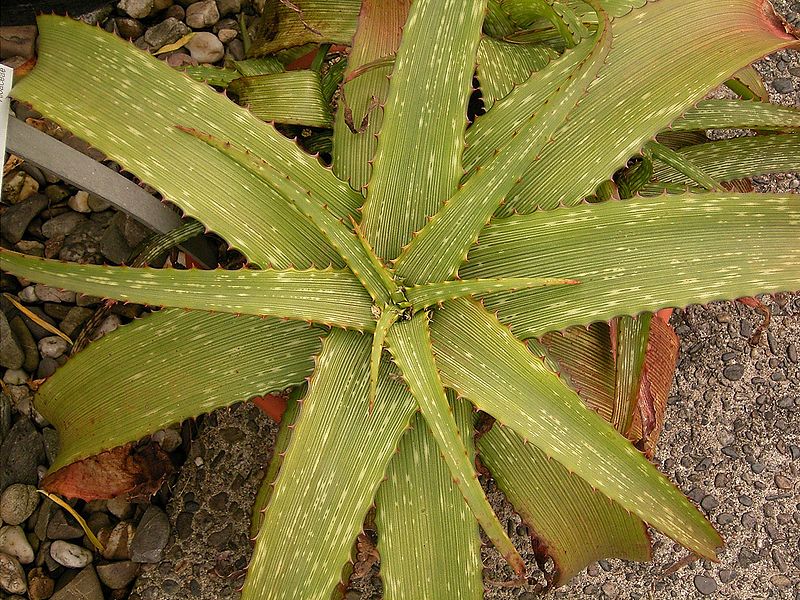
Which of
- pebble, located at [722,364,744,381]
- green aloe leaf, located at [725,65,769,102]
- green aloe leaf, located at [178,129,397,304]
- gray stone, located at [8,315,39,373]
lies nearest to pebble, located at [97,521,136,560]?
gray stone, located at [8,315,39,373]

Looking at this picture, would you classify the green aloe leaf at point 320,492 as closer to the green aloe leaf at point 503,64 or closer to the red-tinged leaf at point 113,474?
the red-tinged leaf at point 113,474

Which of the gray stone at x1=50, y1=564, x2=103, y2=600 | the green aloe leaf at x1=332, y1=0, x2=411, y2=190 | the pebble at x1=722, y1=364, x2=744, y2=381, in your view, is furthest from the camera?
the pebble at x1=722, y1=364, x2=744, y2=381

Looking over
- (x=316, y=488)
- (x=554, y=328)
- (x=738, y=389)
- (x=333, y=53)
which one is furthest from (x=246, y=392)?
(x=738, y=389)

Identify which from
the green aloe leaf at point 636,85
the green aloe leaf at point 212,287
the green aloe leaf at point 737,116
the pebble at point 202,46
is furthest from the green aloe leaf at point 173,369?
the pebble at point 202,46

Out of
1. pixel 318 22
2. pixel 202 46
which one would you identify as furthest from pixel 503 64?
pixel 202 46

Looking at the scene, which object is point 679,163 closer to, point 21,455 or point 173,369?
point 173,369

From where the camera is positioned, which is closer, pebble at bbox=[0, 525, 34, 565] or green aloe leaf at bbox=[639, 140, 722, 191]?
green aloe leaf at bbox=[639, 140, 722, 191]

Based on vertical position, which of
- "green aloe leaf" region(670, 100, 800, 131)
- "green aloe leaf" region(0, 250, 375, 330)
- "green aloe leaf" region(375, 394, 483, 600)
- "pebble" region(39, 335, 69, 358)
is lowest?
"pebble" region(39, 335, 69, 358)

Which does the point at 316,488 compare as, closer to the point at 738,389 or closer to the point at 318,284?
the point at 318,284

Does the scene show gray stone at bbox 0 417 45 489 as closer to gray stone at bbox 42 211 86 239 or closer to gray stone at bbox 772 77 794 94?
gray stone at bbox 42 211 86 239
